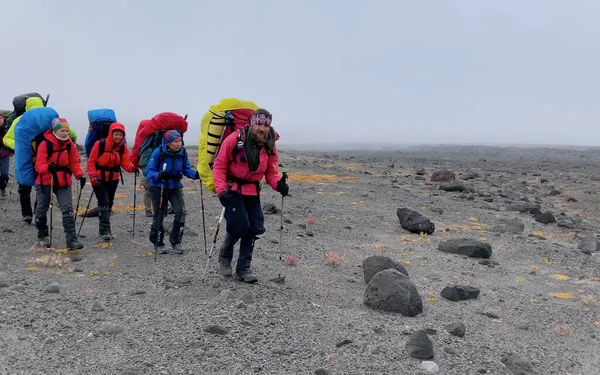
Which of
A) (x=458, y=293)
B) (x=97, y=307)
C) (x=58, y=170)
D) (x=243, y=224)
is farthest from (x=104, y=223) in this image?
(x=458, y=293)

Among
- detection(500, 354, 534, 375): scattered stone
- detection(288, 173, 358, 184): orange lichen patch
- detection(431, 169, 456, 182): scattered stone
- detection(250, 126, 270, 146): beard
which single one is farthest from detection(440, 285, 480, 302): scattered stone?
detection(431, 169, 456, 182): scattered stone

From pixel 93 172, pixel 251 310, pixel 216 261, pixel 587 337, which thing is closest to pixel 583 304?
pixel 587 337

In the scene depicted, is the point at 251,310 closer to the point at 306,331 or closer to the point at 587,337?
the point at 306,331

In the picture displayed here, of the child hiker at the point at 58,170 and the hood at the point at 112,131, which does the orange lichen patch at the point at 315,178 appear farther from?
the child hiker at the point at 58,170

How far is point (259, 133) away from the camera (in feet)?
24.3

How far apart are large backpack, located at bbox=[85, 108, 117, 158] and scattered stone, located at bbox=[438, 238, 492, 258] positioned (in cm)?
784

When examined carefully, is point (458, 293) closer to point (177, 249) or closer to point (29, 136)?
point (177, 249)

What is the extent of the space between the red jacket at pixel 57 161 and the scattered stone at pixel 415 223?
8320mm

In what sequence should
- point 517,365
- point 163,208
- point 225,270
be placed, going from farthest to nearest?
point 163,208 < point 225,270 < point 517,365

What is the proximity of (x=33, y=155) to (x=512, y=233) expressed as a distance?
11.9m

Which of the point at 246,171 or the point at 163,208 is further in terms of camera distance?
the point at 163,208

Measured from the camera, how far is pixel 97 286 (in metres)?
7.82

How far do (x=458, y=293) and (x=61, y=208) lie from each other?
721 centimetres

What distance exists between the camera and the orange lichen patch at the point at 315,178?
25.2 m
